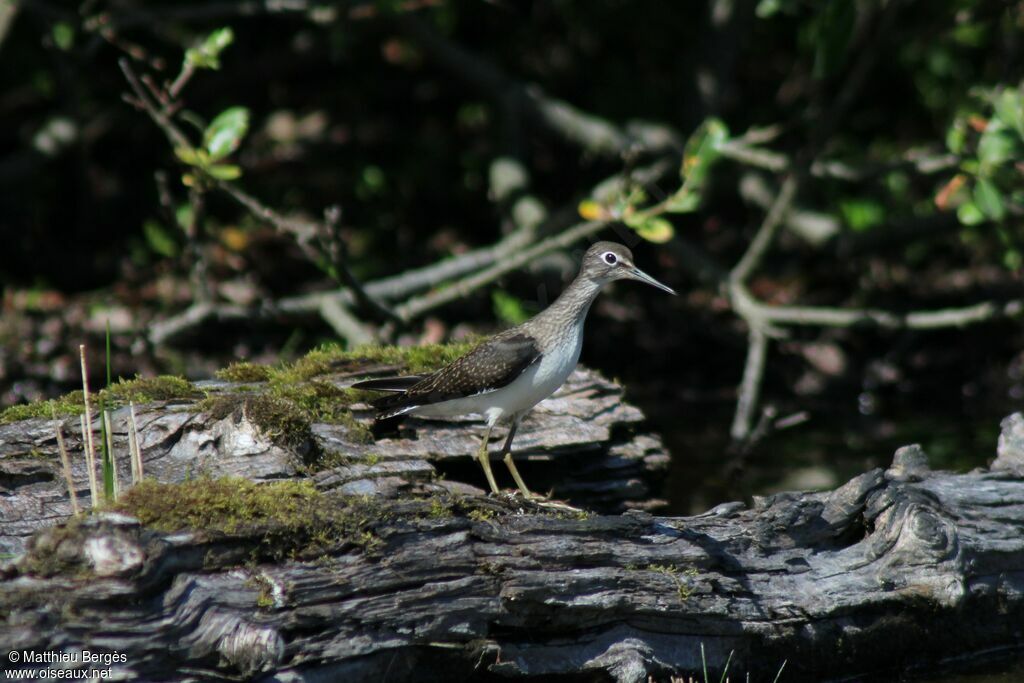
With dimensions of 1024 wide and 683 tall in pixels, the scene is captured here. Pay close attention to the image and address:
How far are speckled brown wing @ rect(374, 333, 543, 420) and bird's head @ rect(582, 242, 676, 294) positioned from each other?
692 millimetres

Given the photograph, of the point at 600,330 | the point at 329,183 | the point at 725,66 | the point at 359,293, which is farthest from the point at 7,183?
the point at 725,66

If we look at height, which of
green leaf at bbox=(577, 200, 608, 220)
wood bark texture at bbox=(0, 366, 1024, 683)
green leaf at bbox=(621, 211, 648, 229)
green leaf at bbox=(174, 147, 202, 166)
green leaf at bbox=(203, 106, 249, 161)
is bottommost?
wood bark texture at bbox=(0, 366, 1024, 683)

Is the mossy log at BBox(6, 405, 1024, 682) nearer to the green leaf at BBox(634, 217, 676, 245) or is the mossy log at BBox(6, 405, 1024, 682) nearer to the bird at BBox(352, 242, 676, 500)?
the bird at BBox(352, 242, 676, 500)

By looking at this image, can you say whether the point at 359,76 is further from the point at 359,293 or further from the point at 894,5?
A: the point at 894,5

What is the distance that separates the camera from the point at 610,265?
6605 millimetres

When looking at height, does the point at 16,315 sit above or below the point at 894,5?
below

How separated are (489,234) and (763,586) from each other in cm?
840

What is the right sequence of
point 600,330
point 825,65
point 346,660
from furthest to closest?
point 600,330, point 825,65, point 346,660

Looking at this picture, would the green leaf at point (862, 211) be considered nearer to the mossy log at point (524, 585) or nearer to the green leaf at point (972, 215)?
the green leaf at point (972, 215)

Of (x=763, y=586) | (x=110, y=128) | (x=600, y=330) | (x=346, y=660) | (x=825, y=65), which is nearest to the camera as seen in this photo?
(x=346, y=660)

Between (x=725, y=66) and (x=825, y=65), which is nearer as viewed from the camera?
(x=825, y=65)

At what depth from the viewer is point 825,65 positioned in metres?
9.30


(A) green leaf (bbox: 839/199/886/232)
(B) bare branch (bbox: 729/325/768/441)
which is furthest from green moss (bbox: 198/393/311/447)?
(A) green leaf (bbox: 839/199/886/232)

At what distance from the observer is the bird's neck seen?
20.6 ft
